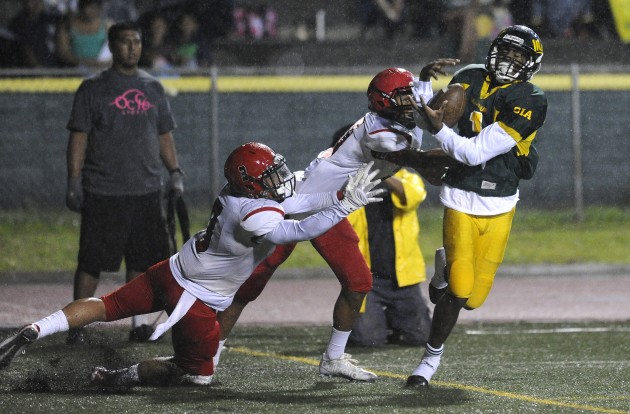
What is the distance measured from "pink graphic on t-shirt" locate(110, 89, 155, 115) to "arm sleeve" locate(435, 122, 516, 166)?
3102 mm

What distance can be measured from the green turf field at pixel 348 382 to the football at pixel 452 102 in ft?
4.80

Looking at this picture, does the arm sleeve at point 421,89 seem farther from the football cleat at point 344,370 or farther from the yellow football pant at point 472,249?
the football cleat at point 344,370

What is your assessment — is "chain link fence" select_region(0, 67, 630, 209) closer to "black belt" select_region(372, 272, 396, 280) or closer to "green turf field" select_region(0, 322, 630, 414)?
"black belt" select_region(372, 272, 396, 280)

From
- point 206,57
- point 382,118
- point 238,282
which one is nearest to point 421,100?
point 382,118

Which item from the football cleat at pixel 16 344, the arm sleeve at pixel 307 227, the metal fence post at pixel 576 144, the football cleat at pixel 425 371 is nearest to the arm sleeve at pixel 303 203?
the arm sleeve at pixel 307 227

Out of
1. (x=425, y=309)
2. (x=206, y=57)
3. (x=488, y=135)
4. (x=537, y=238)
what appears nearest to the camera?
(x=488, y=135)

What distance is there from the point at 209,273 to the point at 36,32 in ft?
32.2

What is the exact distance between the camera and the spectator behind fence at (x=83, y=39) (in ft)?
49.7

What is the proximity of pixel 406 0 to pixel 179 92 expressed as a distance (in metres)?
4.05

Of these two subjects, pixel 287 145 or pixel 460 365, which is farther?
pixel 287 145

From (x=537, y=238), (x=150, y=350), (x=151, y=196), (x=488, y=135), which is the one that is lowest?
(x=537, y=238)

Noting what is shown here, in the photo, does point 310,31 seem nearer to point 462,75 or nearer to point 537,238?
point 537,238

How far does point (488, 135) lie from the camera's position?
6.59m

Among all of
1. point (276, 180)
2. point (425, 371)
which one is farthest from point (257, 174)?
point (425, 371)
